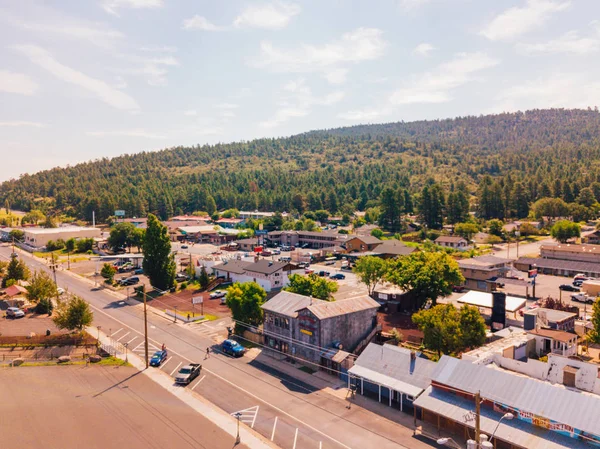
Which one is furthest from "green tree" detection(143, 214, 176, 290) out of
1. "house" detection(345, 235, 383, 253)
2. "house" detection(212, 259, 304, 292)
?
"house" detection(345, 235, 383, 253)

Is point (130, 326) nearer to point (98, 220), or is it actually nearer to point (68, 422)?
point (68, 422)

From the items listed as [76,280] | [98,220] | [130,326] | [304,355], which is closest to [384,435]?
[304,355]

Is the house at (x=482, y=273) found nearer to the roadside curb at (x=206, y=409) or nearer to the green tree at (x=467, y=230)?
the green tree at (x=467, y=230)

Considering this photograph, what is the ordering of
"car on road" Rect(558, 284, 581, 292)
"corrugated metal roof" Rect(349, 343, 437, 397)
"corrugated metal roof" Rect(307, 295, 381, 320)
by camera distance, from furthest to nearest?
"car on road" Rect(558, 284, 581, 292) < "corrugated metal roof" Rect(307, 295, 381, 320) < "corrugated metal roof" Rect(349, 343, 437, 397)

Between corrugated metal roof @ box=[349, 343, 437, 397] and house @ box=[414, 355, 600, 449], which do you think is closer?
house @ box=[414, 355, 600, 449]

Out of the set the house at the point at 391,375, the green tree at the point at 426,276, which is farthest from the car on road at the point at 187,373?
the green tree at the point at 426,276

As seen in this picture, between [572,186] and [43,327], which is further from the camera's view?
[572,186]

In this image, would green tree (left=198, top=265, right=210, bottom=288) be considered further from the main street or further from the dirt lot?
the dirt lot

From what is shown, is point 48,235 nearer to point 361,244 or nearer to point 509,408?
point 361,244
